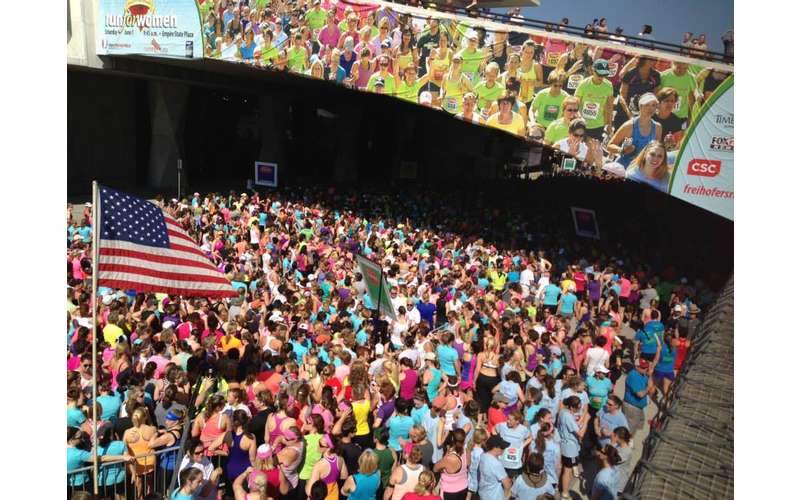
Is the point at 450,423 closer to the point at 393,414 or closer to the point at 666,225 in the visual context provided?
the point at 393,414

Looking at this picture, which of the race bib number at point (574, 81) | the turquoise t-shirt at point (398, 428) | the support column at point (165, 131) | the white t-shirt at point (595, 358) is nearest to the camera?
the turquoise t-shirt at point (398, 428)

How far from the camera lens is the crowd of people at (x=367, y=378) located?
228 inches

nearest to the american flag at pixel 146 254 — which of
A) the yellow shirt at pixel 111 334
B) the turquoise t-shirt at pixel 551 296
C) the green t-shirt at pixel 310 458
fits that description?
the yellow shirt at pixel 111 334

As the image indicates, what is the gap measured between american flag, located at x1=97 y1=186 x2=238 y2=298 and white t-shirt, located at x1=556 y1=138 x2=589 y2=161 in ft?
32.7

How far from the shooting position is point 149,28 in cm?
2103

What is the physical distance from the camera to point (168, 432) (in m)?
6.38

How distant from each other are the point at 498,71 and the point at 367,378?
36.2ft

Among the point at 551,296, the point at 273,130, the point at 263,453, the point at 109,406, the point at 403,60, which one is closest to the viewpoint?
the point at 263,453

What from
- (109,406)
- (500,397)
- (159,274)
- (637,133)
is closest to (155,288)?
(159,274)

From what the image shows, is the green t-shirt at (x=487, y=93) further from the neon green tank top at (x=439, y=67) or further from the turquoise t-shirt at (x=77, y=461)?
the turquoise t-shirt at (x=77, y=461)

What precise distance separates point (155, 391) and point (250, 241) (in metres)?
8.77

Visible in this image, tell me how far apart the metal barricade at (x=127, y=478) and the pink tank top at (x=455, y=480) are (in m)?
2.53

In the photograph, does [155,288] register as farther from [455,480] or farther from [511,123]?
[511,123]
